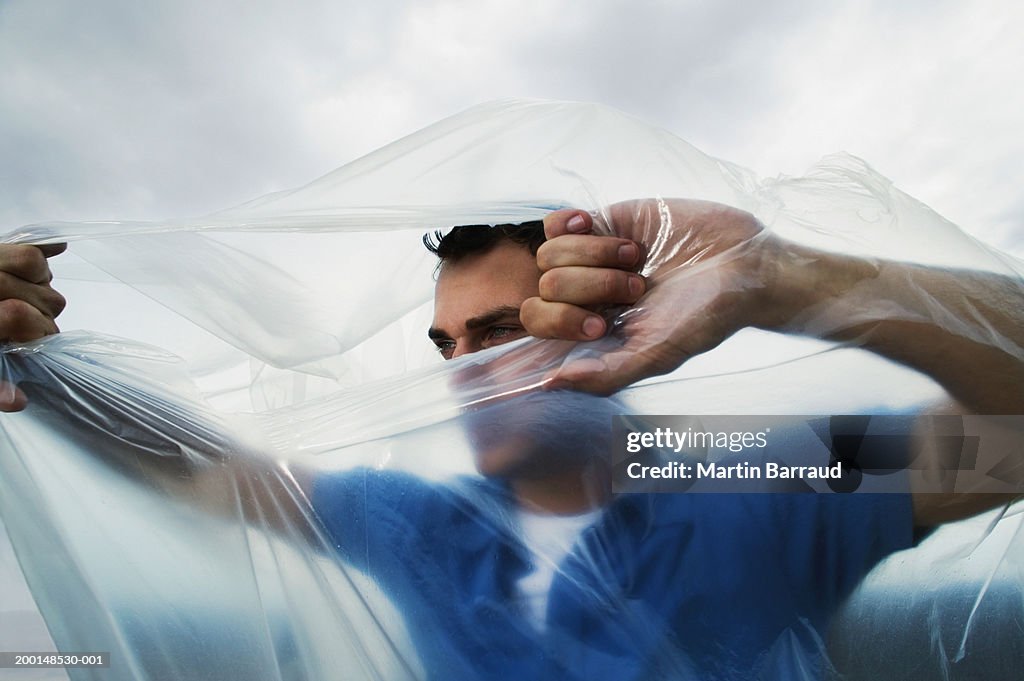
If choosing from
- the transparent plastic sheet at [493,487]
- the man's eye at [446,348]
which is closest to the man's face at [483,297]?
the man's eye at [446,348]

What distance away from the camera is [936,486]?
65 centimetres

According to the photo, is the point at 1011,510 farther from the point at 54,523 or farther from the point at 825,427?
the point at 54,523

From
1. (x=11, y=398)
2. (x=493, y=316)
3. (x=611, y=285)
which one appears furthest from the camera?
(x=493, y=316)

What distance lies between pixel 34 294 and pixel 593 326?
584 millimetres

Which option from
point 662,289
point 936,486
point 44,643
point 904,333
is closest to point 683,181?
point 662,289

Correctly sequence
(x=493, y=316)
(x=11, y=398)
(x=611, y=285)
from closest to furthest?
(x=611, y=285) → (x=11, y=398) → (x=493, y=316)

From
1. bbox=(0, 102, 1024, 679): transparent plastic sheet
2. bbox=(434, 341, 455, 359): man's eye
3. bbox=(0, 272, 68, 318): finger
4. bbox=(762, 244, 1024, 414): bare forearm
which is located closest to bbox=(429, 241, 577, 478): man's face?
bbox=(434, 341, 455, 359): man's eye

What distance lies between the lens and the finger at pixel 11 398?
709 mm

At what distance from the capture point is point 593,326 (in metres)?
0.62

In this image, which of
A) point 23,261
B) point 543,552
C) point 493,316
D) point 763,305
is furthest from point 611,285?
point 23,261

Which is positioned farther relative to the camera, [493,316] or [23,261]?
[493,316]

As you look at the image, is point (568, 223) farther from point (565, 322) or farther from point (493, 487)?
point (493, 487)

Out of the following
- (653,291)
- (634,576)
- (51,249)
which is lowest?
(634,576)

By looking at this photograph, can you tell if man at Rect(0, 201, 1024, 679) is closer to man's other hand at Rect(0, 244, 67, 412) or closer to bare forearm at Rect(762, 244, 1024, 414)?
bare forearm at Rect(762, 244, 1024, 414)
